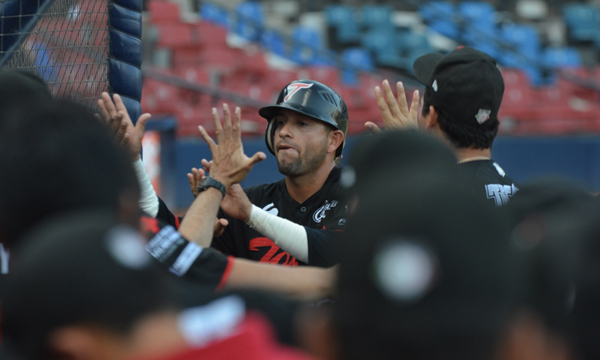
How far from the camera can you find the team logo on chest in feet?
11.5

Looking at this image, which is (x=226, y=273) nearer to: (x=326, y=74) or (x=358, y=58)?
→ (x=326, y=74)

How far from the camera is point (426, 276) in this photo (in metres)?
1.01

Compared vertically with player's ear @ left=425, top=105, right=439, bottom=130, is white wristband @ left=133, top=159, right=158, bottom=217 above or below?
below

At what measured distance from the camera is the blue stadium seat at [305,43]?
48.6ft

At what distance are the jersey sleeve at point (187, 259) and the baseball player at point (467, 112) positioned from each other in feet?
3.54

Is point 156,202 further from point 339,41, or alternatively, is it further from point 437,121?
point 339,41

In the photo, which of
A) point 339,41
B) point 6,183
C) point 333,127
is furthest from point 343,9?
point 6,183

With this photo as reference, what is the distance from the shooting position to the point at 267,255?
11.0 feet

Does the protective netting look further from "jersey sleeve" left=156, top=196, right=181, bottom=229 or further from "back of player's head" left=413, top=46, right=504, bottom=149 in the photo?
"back of player's head" left=413, top=46, right=504, bottom=149

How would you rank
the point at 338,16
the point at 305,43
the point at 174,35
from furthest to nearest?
the point at 338,16 < the point at 305,43 < the point at 174,35

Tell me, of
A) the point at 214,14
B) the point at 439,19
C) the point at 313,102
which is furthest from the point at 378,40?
the point at 313,102

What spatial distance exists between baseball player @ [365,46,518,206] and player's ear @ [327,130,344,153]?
85 cm

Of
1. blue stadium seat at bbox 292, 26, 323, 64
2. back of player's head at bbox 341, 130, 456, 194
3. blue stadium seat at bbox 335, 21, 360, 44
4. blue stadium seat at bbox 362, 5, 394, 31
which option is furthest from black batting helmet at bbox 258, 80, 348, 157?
blue stadium seat at bbox 362, 5, 394, 31

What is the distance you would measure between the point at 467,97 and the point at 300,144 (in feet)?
3.65
